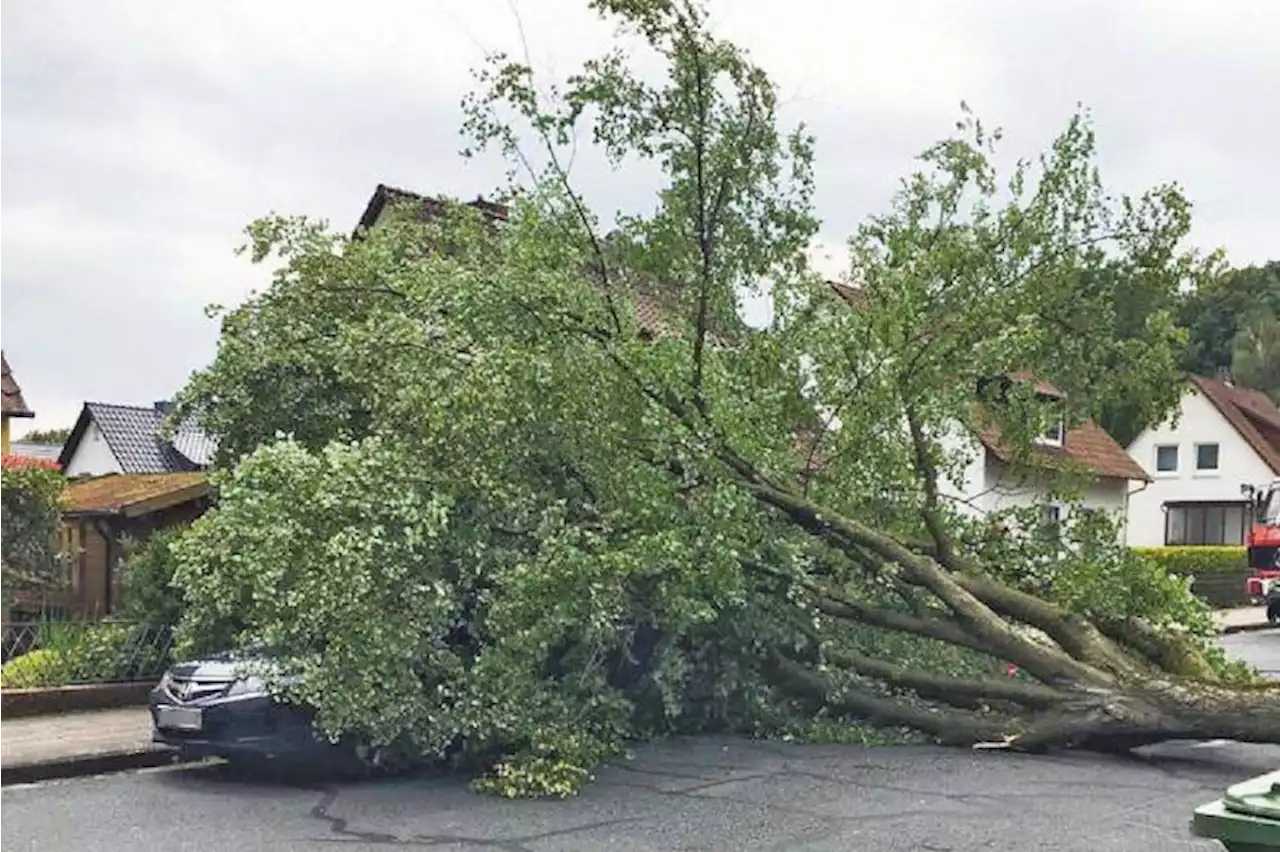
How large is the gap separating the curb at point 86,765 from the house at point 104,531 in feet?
17.9

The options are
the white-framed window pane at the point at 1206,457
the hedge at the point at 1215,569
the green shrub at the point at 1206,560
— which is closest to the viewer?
the hedge at the point at 1215,569

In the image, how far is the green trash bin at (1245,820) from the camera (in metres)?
3.54

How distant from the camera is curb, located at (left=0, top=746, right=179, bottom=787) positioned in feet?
29.5

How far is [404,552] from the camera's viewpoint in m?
8.81

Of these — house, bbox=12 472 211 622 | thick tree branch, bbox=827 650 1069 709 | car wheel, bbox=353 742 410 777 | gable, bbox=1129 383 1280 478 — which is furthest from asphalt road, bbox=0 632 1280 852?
gable, bbox=1129 383 1280 478

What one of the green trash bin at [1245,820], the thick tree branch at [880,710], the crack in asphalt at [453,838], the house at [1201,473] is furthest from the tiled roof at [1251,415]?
the green trash bin at [1245,820]

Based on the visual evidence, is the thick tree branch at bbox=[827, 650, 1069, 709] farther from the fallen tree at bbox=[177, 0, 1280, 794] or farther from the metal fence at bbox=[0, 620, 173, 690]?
the metal fence at bbox=[0, 620, 173, 690]

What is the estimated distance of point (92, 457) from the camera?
101ft

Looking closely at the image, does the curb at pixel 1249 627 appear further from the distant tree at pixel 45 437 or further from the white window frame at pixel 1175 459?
the distant tree at pixel 45 437

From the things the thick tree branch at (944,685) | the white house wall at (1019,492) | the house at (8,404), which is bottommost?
the thick tree branch at (944,685)

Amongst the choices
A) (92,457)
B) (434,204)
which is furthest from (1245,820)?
(92,457)

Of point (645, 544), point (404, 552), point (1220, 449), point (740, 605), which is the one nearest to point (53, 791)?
point (404, 552)

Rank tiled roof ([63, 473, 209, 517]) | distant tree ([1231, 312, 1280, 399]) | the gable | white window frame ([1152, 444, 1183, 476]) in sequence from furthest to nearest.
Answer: distant tree ([1231, 312, 1280, 399]) → white window frame ([1152, 444, 1183, 476]) → the gable → tiled roof ([63, 473, 209, 517])

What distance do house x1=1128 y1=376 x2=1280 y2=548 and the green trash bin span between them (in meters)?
40.9
